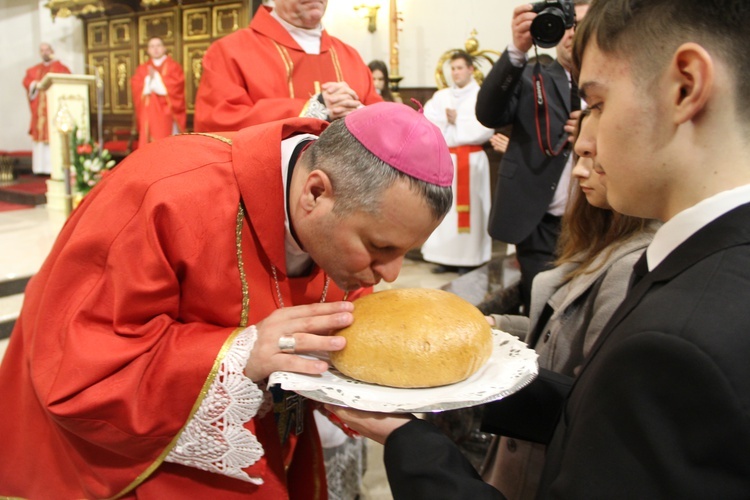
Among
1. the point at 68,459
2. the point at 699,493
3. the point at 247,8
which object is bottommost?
A: the point at 68,459

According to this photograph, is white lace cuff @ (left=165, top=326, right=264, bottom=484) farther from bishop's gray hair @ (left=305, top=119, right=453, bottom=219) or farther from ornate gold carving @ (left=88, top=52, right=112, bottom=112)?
ornate gold carving @ (left=88, top=52, right=112, bottom=112)

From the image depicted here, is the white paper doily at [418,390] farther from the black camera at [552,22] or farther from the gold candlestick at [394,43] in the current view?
the gold candlestick at [394,43]

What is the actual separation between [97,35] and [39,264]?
32.4ft

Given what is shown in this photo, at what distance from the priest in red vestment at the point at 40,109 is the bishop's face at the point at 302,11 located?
11.4 metres

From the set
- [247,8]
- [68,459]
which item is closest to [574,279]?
[68,459]

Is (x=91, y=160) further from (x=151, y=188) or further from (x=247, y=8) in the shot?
(x=151, y=188)

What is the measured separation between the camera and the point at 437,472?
1183mm

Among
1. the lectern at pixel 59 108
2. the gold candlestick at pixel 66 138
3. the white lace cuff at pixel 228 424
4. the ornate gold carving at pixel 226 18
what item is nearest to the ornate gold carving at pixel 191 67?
the ornate gold carving at pixel 226 18

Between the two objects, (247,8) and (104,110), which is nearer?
(247,8)

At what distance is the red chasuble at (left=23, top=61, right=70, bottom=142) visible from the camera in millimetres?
13234

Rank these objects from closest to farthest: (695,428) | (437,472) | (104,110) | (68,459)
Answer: (695,428)
(437,472)
(68,459)
(104,110)

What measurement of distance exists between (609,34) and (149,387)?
123 centimetres

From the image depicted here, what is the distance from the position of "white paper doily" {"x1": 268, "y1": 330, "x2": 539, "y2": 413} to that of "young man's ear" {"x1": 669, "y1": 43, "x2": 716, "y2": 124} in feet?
1.98

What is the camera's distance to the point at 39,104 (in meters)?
13.4
